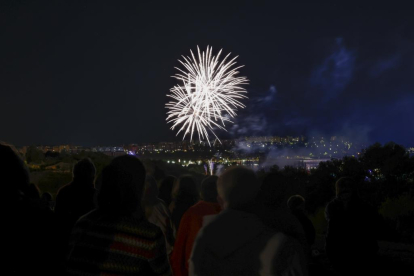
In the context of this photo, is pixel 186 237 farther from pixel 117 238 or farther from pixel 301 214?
pixel 301 214

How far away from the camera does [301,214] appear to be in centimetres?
614

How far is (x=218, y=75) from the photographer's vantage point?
19594 millimetres

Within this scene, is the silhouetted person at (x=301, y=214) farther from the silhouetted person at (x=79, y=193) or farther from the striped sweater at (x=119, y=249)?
the striped sweater at (x=119, y=249)

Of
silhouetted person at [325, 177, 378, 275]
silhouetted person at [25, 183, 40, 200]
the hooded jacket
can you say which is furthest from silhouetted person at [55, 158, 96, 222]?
silhouetted person at [325, 177, 378, 275]

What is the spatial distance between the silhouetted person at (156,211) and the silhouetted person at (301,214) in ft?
5.92

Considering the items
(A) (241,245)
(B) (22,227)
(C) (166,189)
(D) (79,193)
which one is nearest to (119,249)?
(B) (22,227)

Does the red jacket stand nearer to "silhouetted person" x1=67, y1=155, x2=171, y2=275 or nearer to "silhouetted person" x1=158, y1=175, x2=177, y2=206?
"silhouetted person" x1=67, y1=155, x2=171, y2=275

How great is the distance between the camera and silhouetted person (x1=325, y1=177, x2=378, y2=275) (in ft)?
17.1

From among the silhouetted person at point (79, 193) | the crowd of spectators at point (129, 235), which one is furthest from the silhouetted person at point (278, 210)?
the silhouetted person at point (79, 193)

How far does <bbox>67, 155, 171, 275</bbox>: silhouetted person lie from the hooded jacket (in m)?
0.30

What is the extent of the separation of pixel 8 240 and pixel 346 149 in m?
86.7

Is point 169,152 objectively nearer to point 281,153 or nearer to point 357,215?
point 281,153

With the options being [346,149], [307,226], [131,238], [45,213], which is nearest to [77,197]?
[45,213]

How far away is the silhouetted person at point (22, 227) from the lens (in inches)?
101
